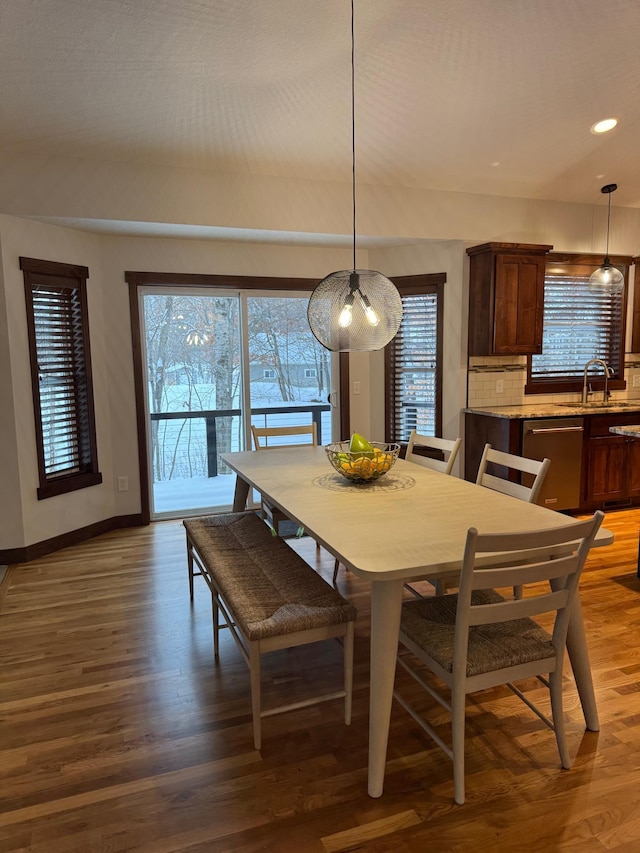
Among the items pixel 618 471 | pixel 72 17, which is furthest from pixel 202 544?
pixel 618 471

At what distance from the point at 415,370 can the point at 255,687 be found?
3.72 meters

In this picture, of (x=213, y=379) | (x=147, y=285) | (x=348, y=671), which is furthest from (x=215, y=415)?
(x=348, y=671)

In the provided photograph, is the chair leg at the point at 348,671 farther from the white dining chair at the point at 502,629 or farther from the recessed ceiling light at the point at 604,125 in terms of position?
the recessed ceiling light at the point at 604,125

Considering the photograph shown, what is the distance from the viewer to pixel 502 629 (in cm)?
208

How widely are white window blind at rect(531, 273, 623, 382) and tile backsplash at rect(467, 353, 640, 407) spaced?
7.1 inches

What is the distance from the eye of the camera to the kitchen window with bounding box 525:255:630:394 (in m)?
5.46

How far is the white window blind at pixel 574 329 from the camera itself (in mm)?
5477

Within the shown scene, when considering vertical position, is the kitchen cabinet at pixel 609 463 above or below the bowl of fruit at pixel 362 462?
below

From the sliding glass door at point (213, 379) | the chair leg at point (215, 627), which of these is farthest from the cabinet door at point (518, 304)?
the chair leg at point (215, 627)

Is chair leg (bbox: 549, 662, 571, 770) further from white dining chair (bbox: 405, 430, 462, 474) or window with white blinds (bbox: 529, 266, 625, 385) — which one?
window with white blinds (bbox: 529, 266, 625, 385)

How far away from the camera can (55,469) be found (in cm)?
439

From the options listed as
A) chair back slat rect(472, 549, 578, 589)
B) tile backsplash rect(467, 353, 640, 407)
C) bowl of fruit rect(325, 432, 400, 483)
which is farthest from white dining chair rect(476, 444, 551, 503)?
tile backsplash rect(467, 353, 640, 407)

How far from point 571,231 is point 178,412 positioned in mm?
4003

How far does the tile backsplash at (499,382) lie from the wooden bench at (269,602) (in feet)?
9.42
